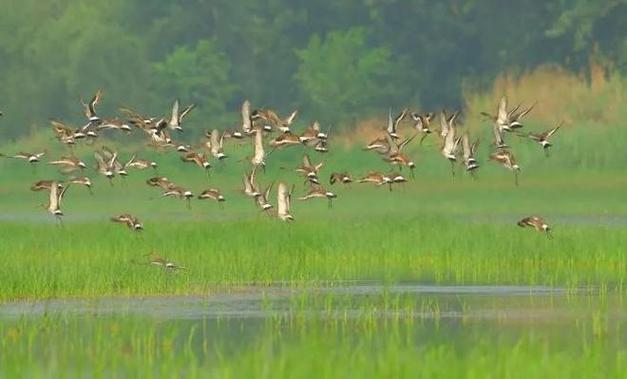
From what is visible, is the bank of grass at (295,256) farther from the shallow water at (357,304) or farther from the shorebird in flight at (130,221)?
the shallow water at (357,304)

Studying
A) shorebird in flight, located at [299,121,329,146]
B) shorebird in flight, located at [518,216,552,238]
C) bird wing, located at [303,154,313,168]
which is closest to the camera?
shorebird in flight, located at [299,121,329,146]

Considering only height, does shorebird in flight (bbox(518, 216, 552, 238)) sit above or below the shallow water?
above

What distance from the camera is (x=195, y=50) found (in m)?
82.2

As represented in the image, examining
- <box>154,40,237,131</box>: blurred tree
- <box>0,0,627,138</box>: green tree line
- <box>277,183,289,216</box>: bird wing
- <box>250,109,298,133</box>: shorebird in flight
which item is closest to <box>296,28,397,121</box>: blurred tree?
<box>0,0,627,138</box>: green tree line

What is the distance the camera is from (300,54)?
3031 inches

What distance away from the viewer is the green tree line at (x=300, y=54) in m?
75.3

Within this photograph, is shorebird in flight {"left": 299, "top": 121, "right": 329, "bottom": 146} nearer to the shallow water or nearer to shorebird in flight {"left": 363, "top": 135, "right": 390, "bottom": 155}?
the shallow water

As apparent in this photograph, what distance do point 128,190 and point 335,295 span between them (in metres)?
31.7

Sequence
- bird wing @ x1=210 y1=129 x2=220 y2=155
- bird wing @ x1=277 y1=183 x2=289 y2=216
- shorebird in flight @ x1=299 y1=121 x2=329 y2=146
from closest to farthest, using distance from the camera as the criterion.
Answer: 1. shorebird in flight @ x1=299 y1=121 x2=329 y2=146
2. bird wing @ x1=277 y1=183 x2=289 y2=216
3. bird wing @ x1=210 y1=129 x2=220 y2=155

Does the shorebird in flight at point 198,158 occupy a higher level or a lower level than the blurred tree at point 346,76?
lower

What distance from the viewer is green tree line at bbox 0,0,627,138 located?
75.3m

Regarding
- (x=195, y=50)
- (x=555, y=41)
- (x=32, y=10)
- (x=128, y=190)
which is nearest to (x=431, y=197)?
(x=128, y=190)

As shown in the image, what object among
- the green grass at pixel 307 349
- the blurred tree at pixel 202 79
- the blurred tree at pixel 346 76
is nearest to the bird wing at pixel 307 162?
the green grass at pixel 307 349

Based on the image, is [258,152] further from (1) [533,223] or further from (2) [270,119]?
(1) [533,223]
